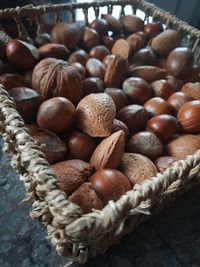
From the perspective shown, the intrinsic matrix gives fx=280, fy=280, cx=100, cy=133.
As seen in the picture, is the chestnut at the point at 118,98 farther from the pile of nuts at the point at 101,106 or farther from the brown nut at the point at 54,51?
the brown nut at the point at 54,51

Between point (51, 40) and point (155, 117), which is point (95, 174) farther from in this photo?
point (51, 40)

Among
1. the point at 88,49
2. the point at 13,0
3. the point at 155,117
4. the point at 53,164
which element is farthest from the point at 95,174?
the point at 13,0

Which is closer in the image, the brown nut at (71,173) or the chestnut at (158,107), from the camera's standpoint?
the brown nut at (71,173)

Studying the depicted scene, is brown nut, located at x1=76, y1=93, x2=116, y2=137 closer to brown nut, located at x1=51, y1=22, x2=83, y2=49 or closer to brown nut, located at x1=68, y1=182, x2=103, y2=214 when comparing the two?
brown nut, located at x1=68, y1=182, x2=103, y2=214

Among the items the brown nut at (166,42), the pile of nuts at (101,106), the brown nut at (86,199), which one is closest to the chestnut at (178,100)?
the pile of nuts at (101,106)

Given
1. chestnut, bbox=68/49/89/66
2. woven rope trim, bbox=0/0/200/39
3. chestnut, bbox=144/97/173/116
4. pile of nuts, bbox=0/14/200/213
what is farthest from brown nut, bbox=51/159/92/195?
woven rope trim, bbox=0/0/200/39

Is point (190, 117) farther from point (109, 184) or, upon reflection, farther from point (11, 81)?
point (11, 81)
